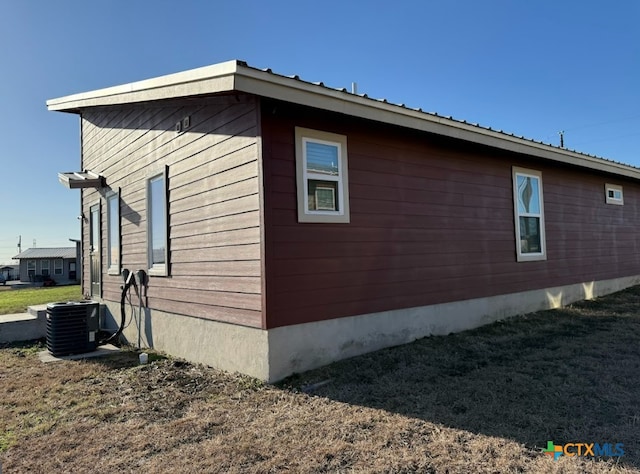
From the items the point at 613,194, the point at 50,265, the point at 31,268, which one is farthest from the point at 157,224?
the point at 31,268

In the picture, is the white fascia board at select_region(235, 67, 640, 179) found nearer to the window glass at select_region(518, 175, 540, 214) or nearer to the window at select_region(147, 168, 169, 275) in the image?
the window glass at select_region(518, 175, 540, 214)

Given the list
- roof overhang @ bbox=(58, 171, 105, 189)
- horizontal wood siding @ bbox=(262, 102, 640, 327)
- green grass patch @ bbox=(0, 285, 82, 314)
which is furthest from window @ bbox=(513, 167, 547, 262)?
green grass patch @ bbox=(0, 285, 82, 314)

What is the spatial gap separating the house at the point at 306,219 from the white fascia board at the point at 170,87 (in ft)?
0.08

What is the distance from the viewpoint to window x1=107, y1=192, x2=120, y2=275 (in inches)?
295

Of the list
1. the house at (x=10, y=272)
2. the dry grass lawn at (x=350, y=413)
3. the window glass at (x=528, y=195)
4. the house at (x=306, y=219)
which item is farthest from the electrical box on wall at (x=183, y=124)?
the house at (x=10, y=272)

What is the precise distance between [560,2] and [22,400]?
41.6 ft

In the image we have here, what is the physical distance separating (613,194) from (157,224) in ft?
32.4

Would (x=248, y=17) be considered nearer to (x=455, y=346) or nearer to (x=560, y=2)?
(x=455, y=346)

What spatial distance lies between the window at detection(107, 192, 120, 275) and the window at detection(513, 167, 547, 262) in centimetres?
685

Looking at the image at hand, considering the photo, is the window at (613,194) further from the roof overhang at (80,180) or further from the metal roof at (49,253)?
the metal roof at (49,253)

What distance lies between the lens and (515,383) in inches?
155

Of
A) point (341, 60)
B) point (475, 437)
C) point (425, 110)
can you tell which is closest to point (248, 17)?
point (341, 60)

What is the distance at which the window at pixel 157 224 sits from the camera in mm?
6031

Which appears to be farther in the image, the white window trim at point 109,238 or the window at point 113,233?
the window at point 113,233
